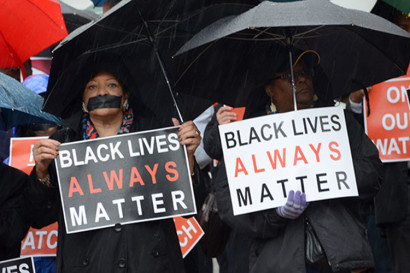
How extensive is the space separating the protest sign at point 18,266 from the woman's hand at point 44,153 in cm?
73

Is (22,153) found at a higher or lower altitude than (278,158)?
higher

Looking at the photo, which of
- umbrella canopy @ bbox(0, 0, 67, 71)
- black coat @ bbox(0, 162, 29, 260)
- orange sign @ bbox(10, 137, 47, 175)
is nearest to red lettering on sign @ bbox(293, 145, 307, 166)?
black coat @ bbox(0, 162, 29, 260)

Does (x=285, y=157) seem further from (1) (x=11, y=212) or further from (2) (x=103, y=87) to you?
(1) (x=11, y=212)

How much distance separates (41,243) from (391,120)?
2983 millimetres

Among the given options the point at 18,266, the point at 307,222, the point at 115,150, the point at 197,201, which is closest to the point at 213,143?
the point at 197,201

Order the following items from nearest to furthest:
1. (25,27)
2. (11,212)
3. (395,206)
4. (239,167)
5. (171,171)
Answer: (239,167), (171,171), (11,212), (395,206), (25,27)

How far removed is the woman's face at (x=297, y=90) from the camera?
534 cm

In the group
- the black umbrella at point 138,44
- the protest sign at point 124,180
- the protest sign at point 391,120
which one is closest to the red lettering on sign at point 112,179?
the protest sign at point 124,180

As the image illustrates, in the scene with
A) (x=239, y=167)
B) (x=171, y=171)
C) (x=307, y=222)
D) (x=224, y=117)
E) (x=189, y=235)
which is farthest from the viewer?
(x=189, y=235)

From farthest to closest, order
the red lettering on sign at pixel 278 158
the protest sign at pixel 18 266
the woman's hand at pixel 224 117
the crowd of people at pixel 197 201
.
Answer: the protest sign at pixel 18 266, the woman's hand at pixel 224 117, the red lettering on sign at pixel 278 158, the crowd of people at pixel 197 201

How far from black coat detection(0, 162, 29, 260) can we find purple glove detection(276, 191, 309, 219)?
1.86 metres

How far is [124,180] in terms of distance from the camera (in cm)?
524

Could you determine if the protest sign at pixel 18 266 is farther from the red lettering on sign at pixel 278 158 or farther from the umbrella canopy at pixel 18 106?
the red lettering on sign at pixel 278 158

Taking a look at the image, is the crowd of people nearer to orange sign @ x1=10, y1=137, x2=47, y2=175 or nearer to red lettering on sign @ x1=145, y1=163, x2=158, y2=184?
red lettering on sign @ x1=145, y1=163, x2=158, y2=184
